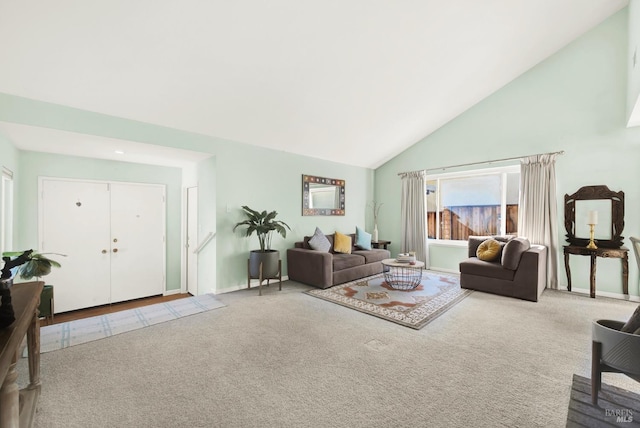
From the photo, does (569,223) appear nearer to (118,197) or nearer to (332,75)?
(332,75)

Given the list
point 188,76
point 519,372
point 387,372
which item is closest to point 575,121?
point 519,372

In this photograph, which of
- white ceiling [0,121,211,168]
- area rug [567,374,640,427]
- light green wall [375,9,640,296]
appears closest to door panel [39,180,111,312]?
white ceiling [0,121,211,168]

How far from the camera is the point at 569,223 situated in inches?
176

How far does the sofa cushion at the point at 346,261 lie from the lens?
15.5ft

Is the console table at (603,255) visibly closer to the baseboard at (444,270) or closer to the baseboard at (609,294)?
the baseboard at (609,294)

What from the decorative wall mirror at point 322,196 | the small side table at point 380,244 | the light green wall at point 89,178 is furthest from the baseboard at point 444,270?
the light green wall at point 89,178

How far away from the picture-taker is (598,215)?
4230 millimetres

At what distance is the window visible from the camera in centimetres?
528

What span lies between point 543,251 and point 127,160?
6.70 metres

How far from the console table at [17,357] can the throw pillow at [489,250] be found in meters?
5.18

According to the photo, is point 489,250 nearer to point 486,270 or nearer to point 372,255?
point 486,270

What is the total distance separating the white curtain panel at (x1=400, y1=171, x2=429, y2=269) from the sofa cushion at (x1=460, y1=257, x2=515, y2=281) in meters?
1.60

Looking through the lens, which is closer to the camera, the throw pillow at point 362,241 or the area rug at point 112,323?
the area rug at point 112,323

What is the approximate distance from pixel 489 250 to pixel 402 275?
1.47 meters
